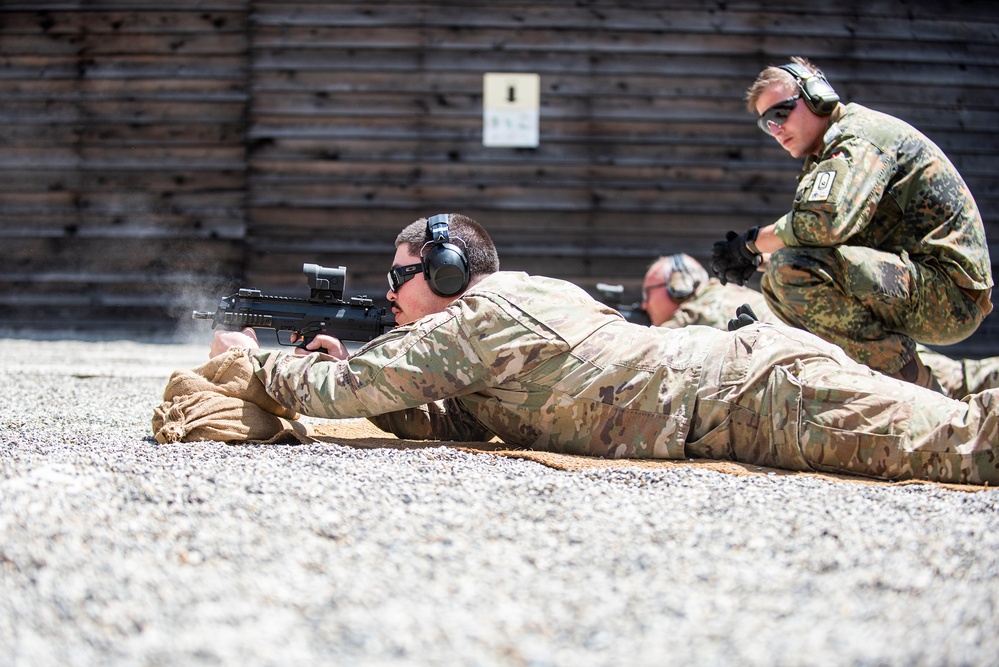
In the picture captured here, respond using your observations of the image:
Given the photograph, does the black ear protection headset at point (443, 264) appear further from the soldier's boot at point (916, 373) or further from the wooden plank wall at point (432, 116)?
the wooden plank wall at point (432, 116)

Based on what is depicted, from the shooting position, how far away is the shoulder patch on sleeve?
3742 millimetres

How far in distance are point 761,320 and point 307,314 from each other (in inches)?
91.1

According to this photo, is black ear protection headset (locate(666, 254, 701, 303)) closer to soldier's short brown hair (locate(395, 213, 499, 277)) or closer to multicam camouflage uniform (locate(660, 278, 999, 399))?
multicam camouflage uniform (locate(660, 278, 999, 399))

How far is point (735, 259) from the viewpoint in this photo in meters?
4.40

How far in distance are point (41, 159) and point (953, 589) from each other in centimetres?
776

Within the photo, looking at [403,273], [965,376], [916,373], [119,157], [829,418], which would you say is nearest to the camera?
[829,418]

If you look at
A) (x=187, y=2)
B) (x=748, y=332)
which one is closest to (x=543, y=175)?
(x=187, y=2)

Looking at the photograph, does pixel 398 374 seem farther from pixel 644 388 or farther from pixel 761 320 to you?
pixel 761 320

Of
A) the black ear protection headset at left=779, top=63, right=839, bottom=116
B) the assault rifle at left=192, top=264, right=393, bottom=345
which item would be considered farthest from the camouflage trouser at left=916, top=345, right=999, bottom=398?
the assault rifle at left=192, top=264, right=393, bottom=345

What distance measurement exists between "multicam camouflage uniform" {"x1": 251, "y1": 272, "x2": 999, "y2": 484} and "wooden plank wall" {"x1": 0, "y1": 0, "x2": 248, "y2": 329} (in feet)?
16.2

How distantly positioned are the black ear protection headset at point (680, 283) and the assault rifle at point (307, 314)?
2.43 metres

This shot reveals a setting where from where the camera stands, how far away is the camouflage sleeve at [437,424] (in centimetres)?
345

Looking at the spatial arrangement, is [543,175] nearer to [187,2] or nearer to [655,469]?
[187,2]

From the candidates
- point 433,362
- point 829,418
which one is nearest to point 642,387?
point 829,418
